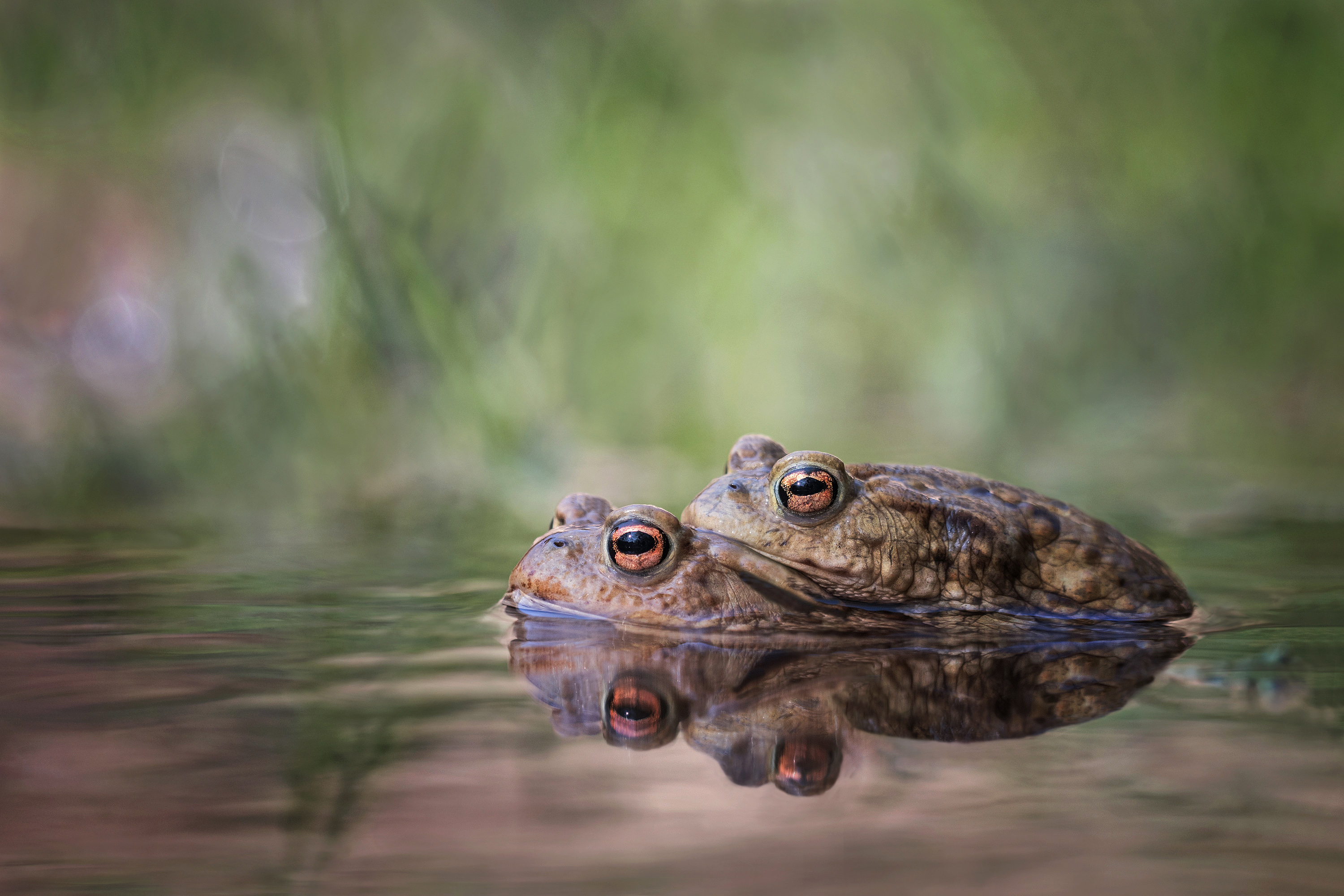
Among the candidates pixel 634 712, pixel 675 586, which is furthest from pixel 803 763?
pixel 675 586

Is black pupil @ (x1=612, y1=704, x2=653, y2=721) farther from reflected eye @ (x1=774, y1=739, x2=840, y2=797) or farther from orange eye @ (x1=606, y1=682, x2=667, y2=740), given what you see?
reflected eye @ (x1=774, y1=739, x2=840, y2=797)

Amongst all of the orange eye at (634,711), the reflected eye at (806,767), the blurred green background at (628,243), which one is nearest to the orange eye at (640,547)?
the orange eye at (634,711)

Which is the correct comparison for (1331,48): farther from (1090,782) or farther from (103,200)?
(103,200)

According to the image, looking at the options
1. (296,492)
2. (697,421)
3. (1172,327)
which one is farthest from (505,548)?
(1172,327)

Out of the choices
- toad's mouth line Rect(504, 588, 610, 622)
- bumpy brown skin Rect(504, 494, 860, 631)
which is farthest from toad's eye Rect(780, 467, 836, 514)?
toad's mouth line Rect(504, 588, 610, 622)

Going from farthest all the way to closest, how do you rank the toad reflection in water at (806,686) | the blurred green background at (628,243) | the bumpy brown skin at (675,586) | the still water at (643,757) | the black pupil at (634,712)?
the blurred green background at (628,243)
the bumpy brown skin at (675,586)
the black pupil at (634,712)
the toad reflection in water at (806,686)
the still water at (643,757)

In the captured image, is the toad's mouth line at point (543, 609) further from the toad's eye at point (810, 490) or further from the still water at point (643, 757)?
the toad's eye at point (810, 490)
